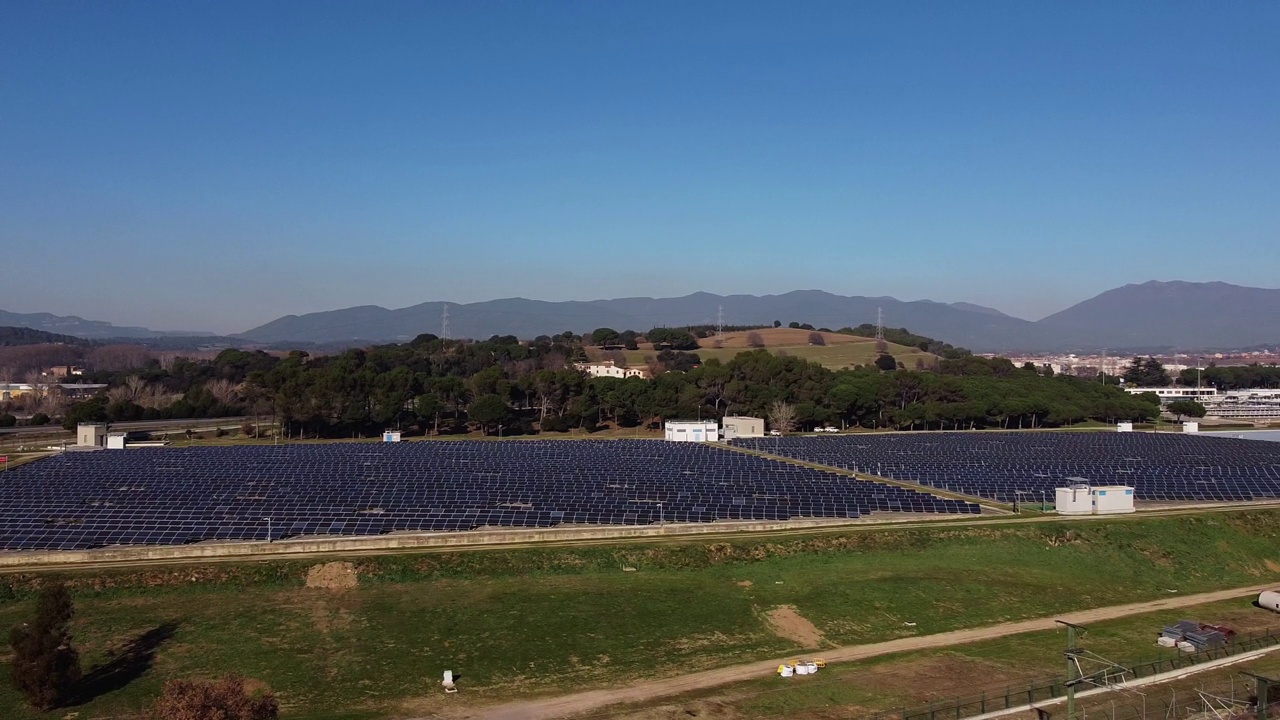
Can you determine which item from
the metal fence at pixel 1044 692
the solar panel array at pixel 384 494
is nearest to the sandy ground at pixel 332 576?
the solar panel array at pixel 384 494

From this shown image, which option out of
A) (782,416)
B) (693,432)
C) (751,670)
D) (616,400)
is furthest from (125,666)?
(782,416)

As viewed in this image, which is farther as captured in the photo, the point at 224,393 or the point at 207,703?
the point at 224,393

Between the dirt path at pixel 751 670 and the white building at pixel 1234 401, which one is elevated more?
the white building at pixel 1234 401

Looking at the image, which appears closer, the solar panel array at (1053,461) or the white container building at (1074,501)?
the white container building at (1074,501)

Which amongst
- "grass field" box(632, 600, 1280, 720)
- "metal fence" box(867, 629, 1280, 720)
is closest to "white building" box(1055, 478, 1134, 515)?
"grass field" box(632, 600, 1280, 720)

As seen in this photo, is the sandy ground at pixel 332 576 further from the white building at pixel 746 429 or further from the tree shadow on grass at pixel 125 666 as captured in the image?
the white building at pixel 746 429

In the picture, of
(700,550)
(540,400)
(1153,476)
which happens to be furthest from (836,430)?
(700,550)

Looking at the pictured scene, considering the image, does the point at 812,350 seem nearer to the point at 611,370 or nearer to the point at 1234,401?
the point at 611,370

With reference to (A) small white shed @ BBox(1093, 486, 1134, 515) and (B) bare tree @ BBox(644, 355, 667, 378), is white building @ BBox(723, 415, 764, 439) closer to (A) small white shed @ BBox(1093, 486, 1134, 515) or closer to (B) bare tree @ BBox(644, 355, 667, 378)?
(A) small white shed @ BBox(1093, 486, 1134, 515)
